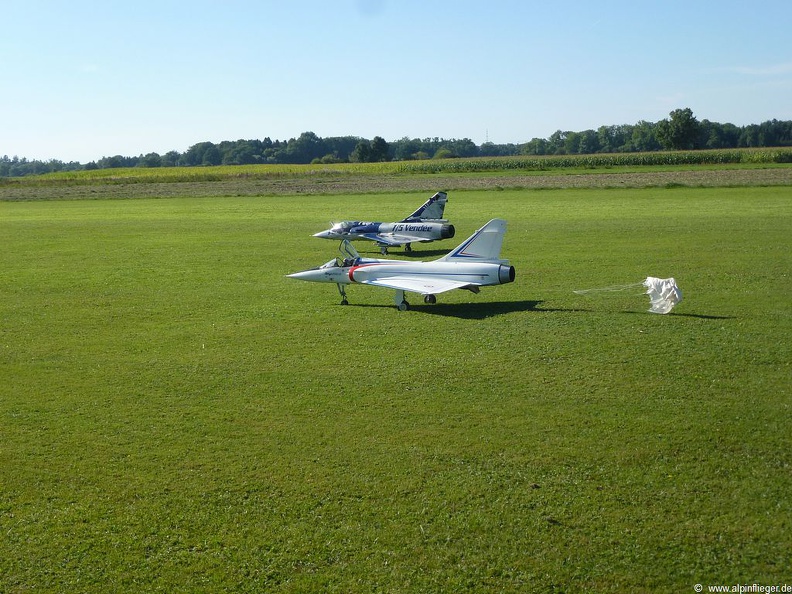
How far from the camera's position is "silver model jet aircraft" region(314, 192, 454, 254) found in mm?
32594

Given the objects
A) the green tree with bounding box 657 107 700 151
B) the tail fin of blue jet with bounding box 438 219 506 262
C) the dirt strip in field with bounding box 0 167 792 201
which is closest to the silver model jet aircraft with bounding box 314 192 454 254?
the tail fin of blue jet with bounding box 438 219 506 262

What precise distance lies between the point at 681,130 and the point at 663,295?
147 metres

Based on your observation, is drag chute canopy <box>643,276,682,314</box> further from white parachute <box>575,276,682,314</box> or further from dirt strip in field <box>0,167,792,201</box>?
dirt strip in field <box>0,167,792,201</box>

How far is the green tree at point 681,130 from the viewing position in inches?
5950

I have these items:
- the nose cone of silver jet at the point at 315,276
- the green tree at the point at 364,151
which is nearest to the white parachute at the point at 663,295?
the nose cone of silver jet at the point at 315,276

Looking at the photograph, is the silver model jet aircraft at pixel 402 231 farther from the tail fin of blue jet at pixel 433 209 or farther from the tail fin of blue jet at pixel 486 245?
the tail fin of blue jet at pixel 486 245

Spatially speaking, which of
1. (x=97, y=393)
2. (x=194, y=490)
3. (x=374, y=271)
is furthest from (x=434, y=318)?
(x=194, y=490)

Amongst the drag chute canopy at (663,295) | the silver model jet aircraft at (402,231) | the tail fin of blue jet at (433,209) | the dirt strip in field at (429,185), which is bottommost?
the drag chute canopy at (663,295)

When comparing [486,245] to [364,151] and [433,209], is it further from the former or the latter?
[364,151]

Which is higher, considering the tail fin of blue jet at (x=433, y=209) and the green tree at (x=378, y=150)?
the green tree at (x=378, y=150)

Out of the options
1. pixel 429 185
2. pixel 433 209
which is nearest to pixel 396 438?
pixel 433 209

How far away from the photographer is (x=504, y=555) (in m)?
8.65

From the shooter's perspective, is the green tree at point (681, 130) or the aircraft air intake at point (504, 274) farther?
the green tree at point (681, 130)

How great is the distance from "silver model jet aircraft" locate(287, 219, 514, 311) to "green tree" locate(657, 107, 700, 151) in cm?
14567
